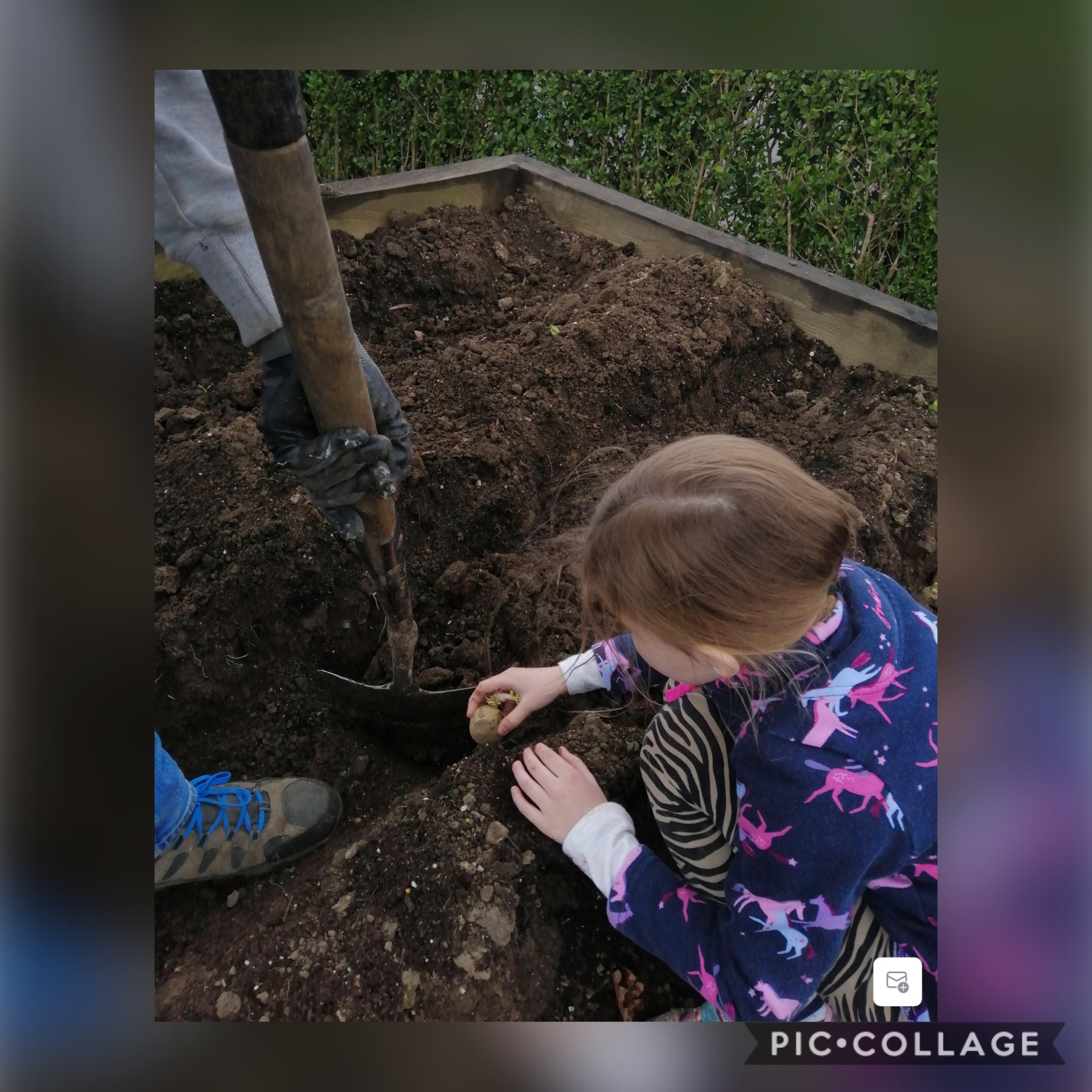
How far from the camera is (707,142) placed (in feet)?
7.78

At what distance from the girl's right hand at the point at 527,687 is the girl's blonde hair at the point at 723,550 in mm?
553

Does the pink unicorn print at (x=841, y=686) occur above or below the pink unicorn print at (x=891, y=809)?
above

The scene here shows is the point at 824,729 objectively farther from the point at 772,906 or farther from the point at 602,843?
the point at 602,843

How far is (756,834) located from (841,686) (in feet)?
0.72

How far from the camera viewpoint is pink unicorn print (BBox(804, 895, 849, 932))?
1063mm

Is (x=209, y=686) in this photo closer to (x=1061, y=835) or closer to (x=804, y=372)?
(x=1061, y=835)

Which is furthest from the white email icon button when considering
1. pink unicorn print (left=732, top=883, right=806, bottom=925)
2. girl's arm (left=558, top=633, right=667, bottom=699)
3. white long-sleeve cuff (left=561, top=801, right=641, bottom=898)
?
girl's arm (left=558, top=633, right=667, bottom=699)

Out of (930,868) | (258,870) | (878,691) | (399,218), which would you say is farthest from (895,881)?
(399,218)

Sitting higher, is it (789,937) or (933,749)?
(933,749)

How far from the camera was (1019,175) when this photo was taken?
1.01 m

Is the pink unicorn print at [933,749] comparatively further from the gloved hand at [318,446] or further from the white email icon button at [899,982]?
the gloved hand at [318,446]

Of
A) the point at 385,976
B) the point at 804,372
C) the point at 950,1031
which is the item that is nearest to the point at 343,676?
the point at 385,976

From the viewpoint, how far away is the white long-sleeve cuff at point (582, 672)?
1.59 metres

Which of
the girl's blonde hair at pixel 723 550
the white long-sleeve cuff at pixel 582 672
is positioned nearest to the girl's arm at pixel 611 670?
the white long-sleeve cuff at pixel 582 672
